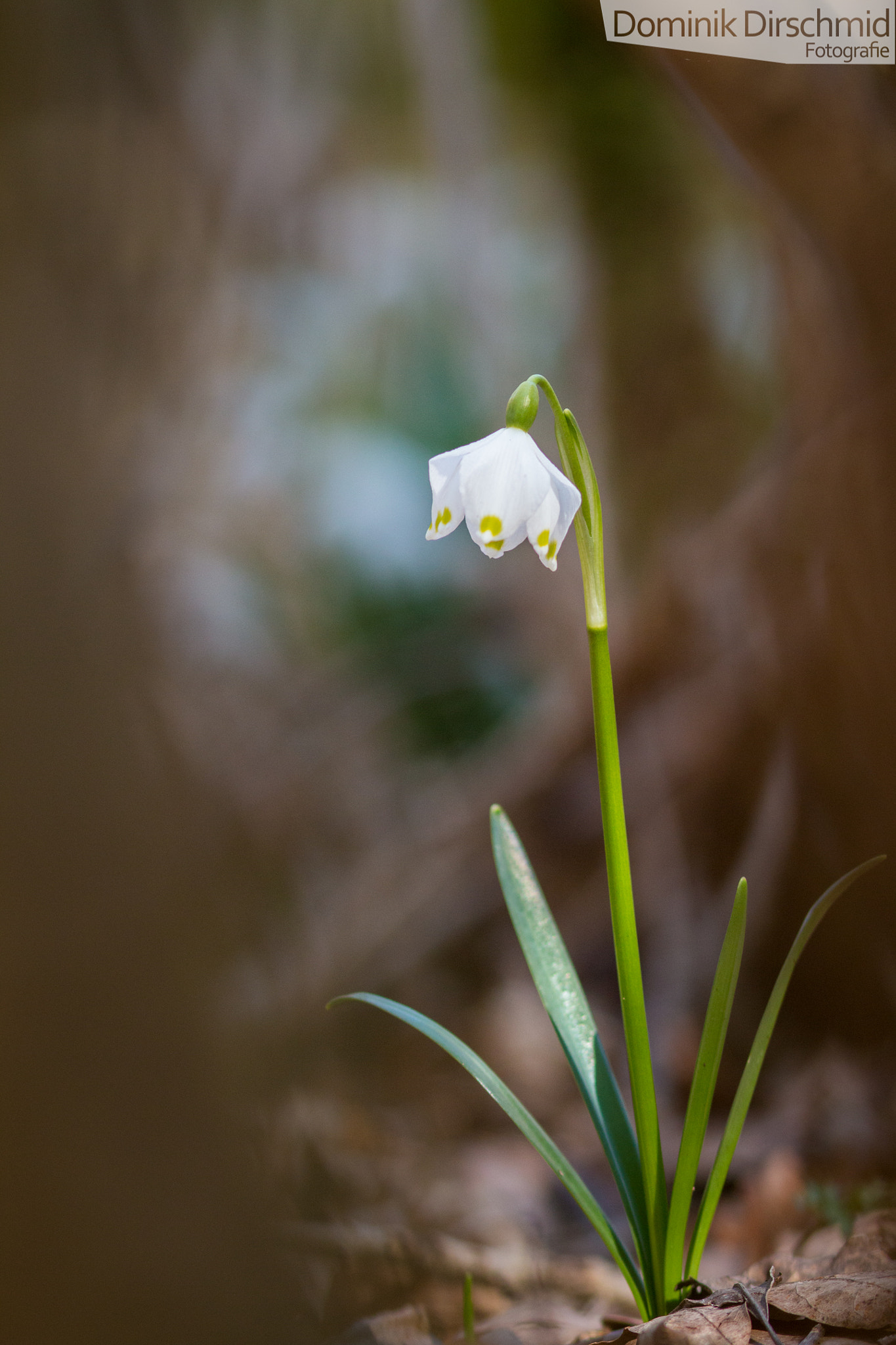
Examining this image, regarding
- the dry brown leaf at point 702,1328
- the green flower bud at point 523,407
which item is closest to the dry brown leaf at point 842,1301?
the dry brown leaf at point 702,1328

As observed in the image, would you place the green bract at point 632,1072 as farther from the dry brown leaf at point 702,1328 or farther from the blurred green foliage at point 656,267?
the blurred green foliage at point 656,267

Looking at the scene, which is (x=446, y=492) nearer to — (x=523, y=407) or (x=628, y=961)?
(x=523, y=407)

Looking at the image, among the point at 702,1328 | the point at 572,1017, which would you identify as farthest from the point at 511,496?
the point at 702,1328

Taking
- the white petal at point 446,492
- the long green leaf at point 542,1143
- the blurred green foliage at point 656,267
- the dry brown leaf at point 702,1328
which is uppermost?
the blurred green foliage at point 656,267

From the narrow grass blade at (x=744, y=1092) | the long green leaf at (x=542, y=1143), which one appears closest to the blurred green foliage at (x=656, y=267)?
the narrow grass blade at (x=744, y=1092)

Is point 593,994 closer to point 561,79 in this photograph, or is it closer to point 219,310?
point 219,310

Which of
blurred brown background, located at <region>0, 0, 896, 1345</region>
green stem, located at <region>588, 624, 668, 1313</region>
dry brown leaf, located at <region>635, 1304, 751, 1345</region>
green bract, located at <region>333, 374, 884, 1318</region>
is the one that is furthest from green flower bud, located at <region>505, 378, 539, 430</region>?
dry brown leaf, located at <region>635, 1304, 751, 1345</region>

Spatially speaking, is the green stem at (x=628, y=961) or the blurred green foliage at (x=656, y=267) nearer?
the green stem at (x=628, y=961)

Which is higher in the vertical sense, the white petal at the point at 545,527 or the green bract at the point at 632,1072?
the white petal at the point at 545,527
